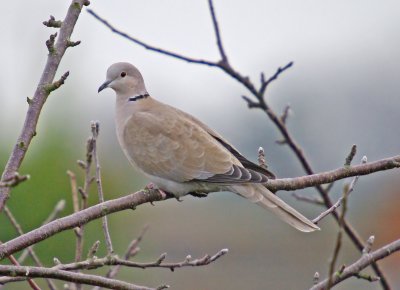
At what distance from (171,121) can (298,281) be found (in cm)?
917

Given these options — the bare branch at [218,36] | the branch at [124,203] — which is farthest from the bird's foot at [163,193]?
the bare branch at [218,36]

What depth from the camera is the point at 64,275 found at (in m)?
2.53

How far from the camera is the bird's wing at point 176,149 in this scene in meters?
4.30

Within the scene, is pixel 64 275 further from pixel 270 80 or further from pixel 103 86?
pixel 103 86

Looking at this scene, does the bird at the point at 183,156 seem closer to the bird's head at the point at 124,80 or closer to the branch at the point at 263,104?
the bird's head at the point at 124,80

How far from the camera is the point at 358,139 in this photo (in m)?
31.6

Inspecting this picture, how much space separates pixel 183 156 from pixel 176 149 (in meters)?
0.07

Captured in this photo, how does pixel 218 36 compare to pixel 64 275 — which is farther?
Answer: pixel 218 36

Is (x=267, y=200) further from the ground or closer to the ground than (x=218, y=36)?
further from the ground

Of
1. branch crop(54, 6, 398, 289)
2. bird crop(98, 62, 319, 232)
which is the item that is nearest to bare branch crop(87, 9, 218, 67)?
branch crop(54, 6, 398, 289)

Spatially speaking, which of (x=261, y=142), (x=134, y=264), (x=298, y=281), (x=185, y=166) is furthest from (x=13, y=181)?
(x=261, y=142)

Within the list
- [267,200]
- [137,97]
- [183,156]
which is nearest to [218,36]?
[267,200]

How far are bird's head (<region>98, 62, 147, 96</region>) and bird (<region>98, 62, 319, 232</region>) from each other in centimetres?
12

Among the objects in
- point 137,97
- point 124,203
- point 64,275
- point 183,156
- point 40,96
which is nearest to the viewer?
point 64,275
